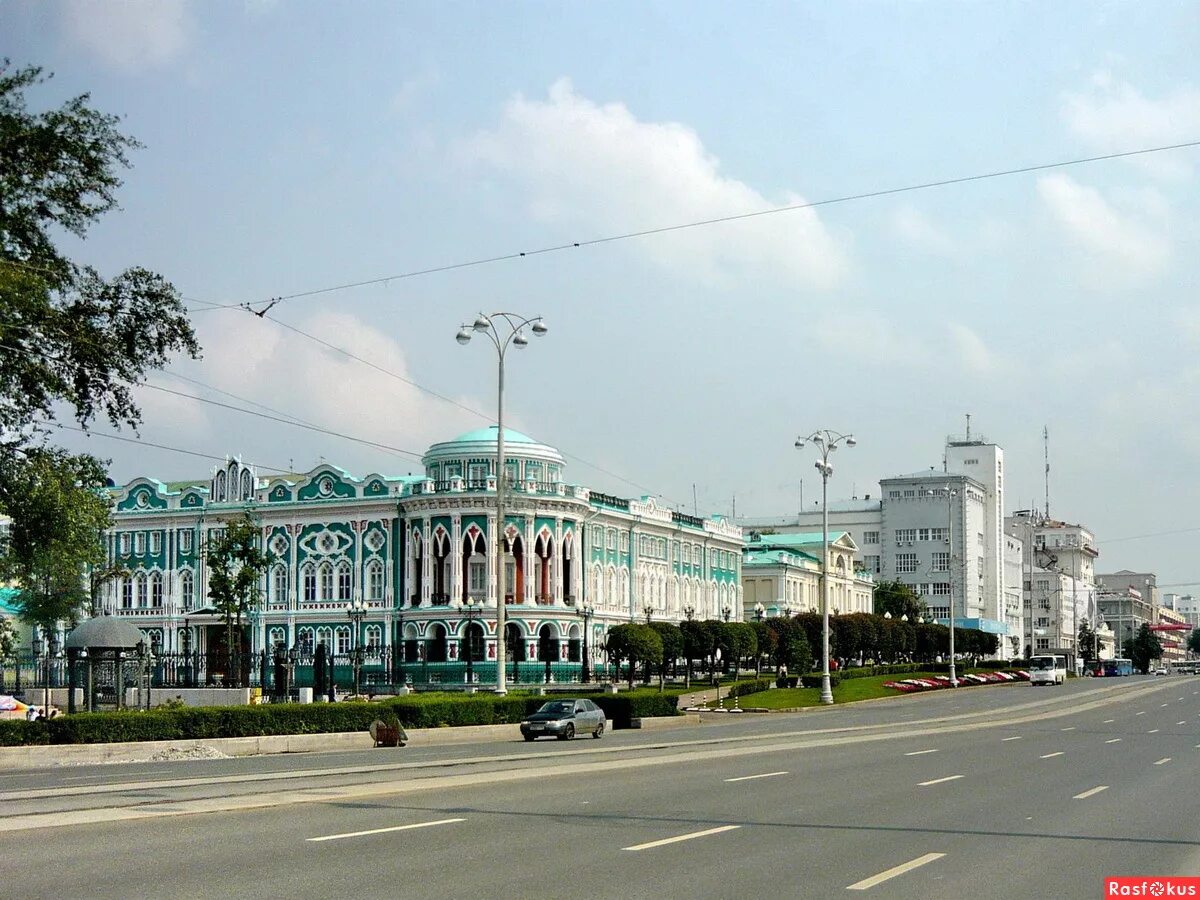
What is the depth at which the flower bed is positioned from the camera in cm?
9150

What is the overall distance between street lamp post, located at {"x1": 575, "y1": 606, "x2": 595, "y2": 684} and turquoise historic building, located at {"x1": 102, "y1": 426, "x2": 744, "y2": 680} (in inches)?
12.6

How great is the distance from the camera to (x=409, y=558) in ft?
298

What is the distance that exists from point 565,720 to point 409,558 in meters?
47.5

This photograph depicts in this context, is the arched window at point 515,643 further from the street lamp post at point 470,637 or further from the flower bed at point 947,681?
the flower bed at point 947,681

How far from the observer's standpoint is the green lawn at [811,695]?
2871 inches

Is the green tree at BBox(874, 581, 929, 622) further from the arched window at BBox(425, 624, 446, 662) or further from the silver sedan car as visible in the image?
the silver sedan car

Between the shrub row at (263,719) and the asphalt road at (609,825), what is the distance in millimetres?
3203

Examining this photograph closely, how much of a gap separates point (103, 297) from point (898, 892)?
29347 millimetres

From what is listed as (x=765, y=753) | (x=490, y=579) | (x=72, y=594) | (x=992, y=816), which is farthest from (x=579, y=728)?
(x=72, y=594)

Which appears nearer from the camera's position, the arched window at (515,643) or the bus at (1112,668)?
the arched window at (515,643)

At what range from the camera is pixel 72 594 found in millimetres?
87938

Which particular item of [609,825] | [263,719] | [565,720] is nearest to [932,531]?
[565,720]

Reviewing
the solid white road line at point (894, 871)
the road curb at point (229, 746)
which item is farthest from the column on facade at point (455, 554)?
the solid white road line at point (894, 871)

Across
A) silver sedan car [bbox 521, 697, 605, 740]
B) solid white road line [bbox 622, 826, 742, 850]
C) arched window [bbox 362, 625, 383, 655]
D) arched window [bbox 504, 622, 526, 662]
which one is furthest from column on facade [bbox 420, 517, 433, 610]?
solid white road line [bbox 622, 826, 742, 850]
